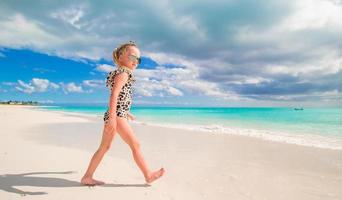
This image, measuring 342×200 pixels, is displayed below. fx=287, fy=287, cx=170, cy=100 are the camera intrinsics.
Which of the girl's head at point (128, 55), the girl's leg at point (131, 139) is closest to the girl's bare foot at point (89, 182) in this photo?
the girl's leg at point (131, 139)

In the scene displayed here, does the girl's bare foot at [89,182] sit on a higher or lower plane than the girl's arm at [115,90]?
lower

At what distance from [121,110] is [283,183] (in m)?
2.91

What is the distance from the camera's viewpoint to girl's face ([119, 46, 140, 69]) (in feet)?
13.1

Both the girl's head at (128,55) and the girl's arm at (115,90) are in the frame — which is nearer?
the girl's arm at (115,90)

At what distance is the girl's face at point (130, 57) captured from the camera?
13.1ft

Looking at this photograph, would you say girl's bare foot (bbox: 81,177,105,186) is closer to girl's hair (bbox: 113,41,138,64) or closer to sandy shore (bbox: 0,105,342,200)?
sandy shore (bbox: 0,105,342,200)

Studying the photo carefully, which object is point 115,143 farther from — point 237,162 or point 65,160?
point 237,162

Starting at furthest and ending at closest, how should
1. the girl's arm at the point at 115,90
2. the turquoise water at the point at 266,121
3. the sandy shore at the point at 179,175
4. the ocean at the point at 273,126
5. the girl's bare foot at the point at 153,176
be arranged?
the turquoise water at the point at 266,121
the ocean at the point at 273,126
the girl's bare foot at the point at 153,176
the sandy shore at the point at 179,175
the girl's arm at the point at 115,90

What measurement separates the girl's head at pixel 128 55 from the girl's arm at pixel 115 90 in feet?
0.78

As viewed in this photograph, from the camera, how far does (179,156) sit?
6828 mm

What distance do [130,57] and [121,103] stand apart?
649 millimetres

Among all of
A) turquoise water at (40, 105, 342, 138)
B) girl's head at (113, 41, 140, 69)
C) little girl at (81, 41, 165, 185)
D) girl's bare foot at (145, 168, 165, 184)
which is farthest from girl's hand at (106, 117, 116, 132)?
turquoise water at (40, 105, 342, 138)

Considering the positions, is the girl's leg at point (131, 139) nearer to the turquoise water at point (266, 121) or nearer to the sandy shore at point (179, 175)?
the sandy shore at point (179, 175)

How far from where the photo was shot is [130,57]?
13.0 ft
